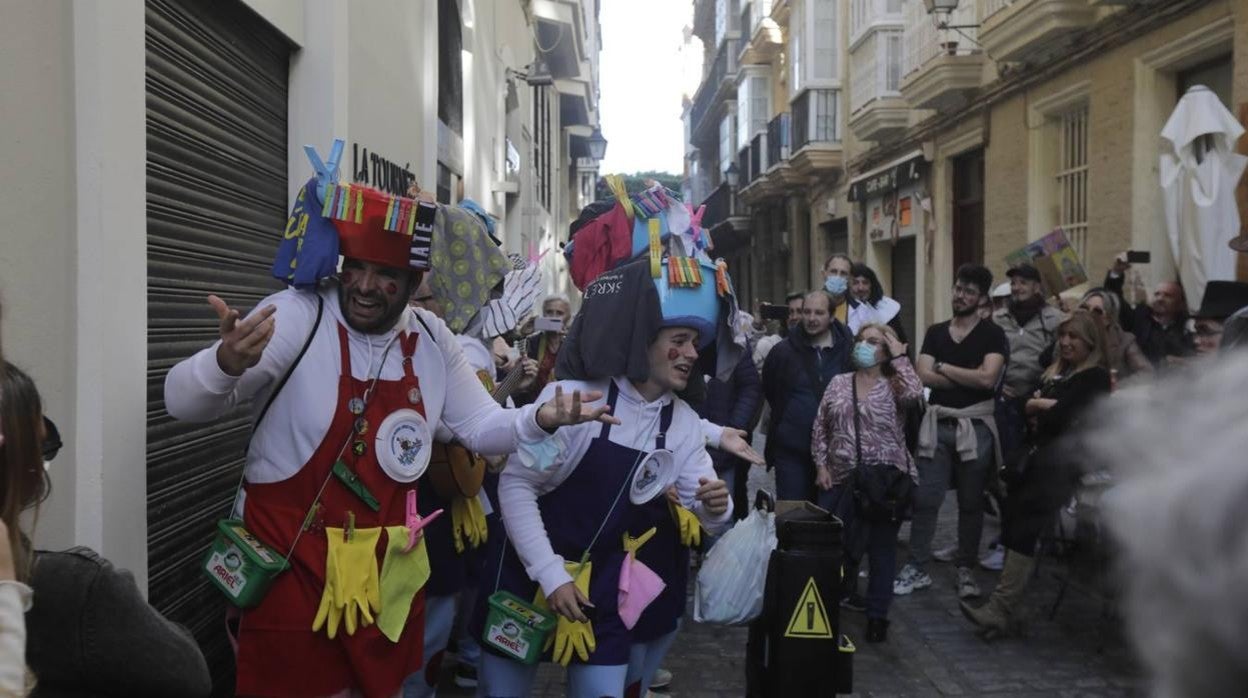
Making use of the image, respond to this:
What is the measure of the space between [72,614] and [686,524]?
6.81ft

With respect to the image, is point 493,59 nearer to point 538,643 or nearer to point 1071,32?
point 1071,32

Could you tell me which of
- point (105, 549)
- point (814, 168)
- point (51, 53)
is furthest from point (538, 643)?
point (814, 168)

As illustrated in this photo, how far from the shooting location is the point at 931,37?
1589 centimetres

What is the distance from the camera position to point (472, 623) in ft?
12.0

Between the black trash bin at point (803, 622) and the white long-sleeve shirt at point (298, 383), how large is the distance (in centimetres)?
140

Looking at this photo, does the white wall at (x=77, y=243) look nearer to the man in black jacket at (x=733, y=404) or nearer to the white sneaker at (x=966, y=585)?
the man in black jacket at (x=733, y=404)

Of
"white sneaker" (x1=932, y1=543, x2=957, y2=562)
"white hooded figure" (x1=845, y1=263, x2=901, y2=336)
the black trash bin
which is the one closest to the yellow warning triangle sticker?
the black trash bin

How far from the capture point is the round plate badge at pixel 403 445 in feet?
10.5

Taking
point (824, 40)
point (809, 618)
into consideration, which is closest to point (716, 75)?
point (824, 40)

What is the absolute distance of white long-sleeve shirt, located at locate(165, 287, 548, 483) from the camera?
2.94 metres

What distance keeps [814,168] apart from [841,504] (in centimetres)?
1878

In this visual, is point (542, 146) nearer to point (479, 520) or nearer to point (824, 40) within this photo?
point (824, 40)

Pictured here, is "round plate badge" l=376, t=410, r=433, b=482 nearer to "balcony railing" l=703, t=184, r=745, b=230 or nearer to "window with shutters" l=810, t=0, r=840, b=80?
"window with shutters" l=810, t=0, r=840, b=80

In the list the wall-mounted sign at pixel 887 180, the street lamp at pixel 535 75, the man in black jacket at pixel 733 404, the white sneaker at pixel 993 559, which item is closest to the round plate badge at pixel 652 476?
the man in black jacket at pixel 733 404
